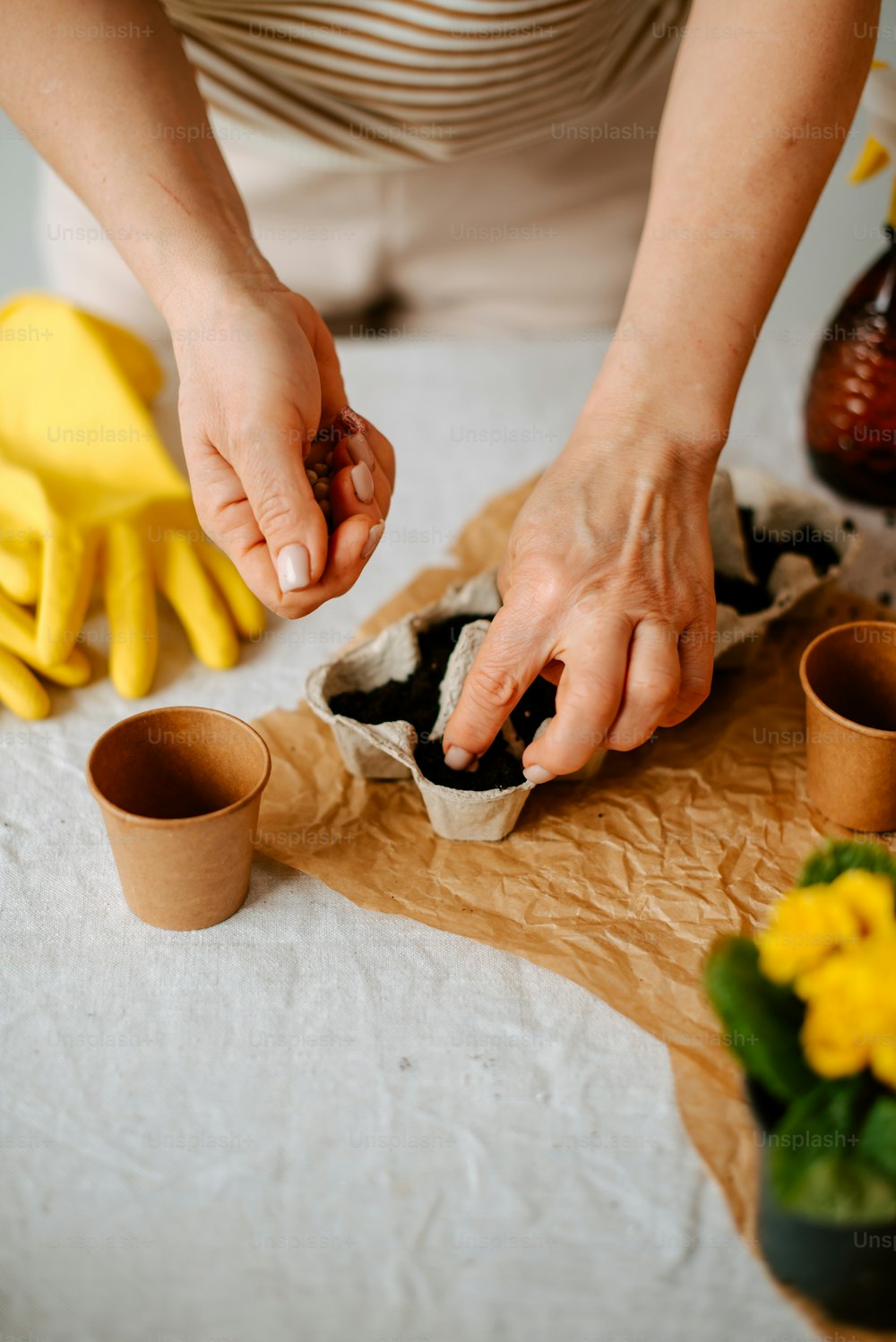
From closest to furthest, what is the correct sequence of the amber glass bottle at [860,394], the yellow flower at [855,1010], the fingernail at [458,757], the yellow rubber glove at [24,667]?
the yellow flower at [855,1010] → the fingernail at [458,757] → the yellow rubber glove at [24,667] → the amber glass bottle at [860,394]

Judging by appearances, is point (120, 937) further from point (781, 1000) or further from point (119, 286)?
point (119, 286)

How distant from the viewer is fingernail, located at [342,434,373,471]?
0.97m

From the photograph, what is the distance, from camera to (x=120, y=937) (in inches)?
33.8

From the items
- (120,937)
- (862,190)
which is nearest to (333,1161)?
(120,937)

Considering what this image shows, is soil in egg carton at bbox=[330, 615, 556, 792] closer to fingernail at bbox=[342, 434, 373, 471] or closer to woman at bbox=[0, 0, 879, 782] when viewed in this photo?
woman at bbox=[0, 0, 879, 782]

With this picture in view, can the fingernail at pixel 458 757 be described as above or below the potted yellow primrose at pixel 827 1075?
below

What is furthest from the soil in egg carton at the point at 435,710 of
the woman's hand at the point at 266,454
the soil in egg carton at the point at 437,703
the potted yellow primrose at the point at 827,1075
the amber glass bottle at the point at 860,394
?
the amber glass bottle at the point at 860,394

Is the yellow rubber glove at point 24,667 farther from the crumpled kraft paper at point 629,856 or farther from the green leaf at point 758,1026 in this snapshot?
the green leaf at point 758,1026

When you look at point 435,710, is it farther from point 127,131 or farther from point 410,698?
point 127,131

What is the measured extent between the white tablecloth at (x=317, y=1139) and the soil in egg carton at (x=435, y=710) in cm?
13

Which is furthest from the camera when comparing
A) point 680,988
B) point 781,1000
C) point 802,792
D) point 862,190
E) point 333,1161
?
point 862,190

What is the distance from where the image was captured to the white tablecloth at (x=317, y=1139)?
25.4 inches

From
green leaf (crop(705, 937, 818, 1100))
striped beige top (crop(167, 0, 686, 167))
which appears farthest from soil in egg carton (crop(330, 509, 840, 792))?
striped beige top (crop(167, 0, 686, 167))

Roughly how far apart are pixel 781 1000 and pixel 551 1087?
0.72 feet
